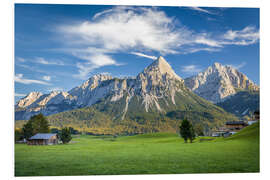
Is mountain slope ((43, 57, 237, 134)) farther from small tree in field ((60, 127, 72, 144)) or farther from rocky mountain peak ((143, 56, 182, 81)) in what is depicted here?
small tree in field ((60, 127, 72, 144))

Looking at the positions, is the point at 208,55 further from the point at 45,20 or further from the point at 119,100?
the point at 119,100

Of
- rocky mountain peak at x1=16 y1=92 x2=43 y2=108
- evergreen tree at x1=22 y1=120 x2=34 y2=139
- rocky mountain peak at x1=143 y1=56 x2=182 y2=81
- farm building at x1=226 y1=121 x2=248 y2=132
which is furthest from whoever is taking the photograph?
farm building at x1=226 y1=121 x2=248 y2=132

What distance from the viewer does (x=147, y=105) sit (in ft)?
438

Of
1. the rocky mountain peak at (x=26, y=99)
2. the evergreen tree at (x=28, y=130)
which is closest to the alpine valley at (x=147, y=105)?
the evergreen tree at (x=28, y=130)

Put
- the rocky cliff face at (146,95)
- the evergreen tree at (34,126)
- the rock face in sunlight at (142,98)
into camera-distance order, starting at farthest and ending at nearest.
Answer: the rocky cliff face at (146,95)
the rock face in sunlight at (142,98)
the evergreen tree at (34,126)

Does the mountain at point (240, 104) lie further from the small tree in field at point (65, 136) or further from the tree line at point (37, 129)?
the tree line at point (37, 129)

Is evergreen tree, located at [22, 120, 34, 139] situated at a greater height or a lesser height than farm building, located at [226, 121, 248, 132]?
greater


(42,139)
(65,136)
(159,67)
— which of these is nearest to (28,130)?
(42,139)

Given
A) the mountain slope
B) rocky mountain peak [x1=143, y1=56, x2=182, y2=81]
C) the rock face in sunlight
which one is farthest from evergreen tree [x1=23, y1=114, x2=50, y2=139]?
the rock face in sunlight

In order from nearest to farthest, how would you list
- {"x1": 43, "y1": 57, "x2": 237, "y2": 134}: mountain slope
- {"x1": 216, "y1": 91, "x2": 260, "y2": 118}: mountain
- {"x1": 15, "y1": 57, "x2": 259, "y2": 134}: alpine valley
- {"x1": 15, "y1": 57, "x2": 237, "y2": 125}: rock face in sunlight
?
{"x1": 15, "y1": 57, "x2": 259, "y2": 134}: alpine valley < {"x1": 43, "y1": 57, "x2": 237, "y2": 134}: mountain slope < {"x1": 15, "y1": 57, "x2": 237, "y2": 125}: rock face in sunlight < {"x1": 216, "y1": 91, "x2": 260, "y2": 118}: mountain

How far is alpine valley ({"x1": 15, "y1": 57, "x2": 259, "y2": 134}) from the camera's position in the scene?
102188 millimetres

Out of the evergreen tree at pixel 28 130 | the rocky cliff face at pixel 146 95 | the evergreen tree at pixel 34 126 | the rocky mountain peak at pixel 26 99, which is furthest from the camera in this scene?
the rocky cliff face at pixel 146 95

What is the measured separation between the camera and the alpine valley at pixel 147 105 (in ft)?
335

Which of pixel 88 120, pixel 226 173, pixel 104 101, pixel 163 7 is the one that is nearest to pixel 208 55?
pixel 163 7
